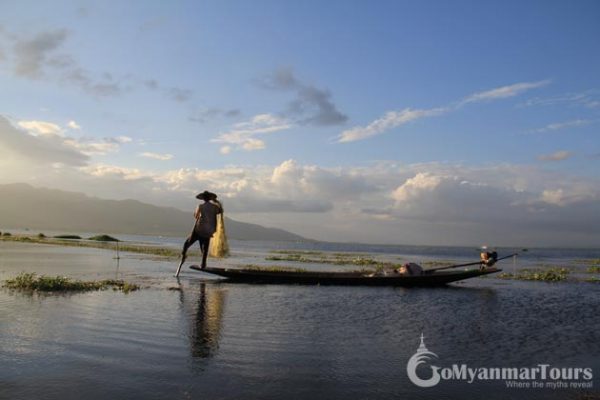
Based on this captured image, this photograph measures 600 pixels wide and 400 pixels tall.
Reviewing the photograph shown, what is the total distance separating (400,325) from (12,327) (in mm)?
9436

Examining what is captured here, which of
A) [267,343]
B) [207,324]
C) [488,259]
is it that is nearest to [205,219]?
[207,324]

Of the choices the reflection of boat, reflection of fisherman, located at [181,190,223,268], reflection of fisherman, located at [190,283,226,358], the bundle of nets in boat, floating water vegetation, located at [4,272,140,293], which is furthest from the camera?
the bundle of nets in boat

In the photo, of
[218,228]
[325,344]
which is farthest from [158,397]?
[218,228]

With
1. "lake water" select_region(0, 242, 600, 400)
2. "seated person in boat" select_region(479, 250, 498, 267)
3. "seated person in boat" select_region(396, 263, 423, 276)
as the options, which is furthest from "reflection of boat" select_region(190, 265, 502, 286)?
"lake water" select_region(0, 242, 600, 400)

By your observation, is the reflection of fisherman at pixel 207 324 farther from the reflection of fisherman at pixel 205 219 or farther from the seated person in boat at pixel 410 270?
the seated person in boat at pixel 410 270

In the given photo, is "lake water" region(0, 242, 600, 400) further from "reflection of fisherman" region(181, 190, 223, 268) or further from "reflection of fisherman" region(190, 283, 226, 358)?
"reflection of fisherman" region(181, 190, 223, 268)

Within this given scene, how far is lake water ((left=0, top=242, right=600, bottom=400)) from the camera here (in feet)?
21.9

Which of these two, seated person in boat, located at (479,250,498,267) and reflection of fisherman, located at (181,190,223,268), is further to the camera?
seated person in boat, located at (479,250,498,267)

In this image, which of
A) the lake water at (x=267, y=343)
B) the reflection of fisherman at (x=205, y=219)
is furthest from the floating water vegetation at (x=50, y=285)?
the reflection of fisherman at (x=205, y=219)

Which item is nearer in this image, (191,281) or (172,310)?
(172,310)

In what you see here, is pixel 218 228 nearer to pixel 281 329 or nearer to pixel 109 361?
pixel 281 329

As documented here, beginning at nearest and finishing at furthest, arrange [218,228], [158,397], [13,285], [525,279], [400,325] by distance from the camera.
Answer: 1. [158,397]
2. [400,325]
3. [13,285]
4. [218,228]
5. [525,279]

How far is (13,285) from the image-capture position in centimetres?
1533

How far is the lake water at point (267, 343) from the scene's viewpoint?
6672 mm
